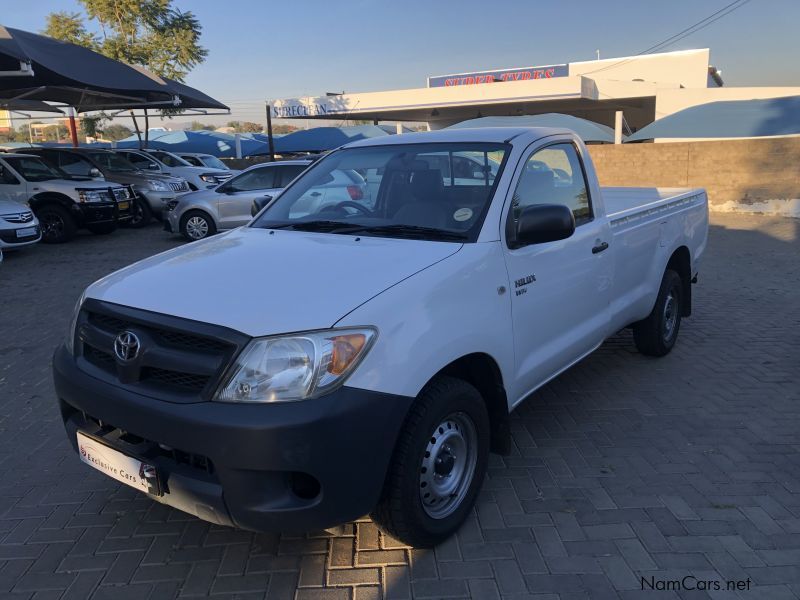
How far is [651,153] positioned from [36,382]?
52.9 ft

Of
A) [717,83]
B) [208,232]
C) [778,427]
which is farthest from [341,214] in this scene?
[717,83]

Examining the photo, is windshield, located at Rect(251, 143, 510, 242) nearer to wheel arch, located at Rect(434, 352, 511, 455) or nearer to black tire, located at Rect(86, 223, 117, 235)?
wheel arch, located at Rect(434, 352, 511, 455)

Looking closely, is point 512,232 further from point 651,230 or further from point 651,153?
point 651,153

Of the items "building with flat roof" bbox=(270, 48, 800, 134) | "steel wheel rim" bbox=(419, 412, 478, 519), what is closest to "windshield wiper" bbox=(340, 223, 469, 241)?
"steel wheel rim" bbox=(419, 412, 478, 519)

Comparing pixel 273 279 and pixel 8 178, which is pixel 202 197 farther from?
pixel 273 279

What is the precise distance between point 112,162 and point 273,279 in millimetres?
15563

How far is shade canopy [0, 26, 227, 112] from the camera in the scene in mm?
13066

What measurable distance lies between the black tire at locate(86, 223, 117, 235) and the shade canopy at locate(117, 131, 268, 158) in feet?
65.3

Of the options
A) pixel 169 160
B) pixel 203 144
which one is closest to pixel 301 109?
pixel 203 144

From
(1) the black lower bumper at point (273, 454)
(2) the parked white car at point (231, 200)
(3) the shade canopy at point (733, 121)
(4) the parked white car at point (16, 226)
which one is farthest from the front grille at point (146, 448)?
(3) the shade canopy at point (733, 121)

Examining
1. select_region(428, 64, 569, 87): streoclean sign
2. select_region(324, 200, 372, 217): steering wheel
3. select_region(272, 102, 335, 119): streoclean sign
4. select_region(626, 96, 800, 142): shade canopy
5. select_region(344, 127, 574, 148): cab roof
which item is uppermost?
select_region(428, 64, 569, 87): streoclean sign

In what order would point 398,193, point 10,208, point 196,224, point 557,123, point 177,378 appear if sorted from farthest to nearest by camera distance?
point 557,123 → point 196,224 → point 10,208 → point 398,193 → point 177,378

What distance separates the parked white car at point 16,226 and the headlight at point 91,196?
81.7 inches

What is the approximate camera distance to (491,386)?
311cm
